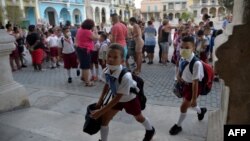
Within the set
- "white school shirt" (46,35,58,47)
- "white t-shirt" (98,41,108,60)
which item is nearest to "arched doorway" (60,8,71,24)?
"white school shirt" (46,35,58,47)

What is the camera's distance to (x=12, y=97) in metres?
4.61

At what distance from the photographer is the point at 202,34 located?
679 cm

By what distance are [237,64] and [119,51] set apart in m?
1.28

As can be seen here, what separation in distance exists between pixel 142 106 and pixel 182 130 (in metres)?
0.88

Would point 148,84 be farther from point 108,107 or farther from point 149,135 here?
point 108,107

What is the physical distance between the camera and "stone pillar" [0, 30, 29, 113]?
446 centimetres

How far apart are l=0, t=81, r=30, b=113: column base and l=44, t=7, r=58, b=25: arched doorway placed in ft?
122

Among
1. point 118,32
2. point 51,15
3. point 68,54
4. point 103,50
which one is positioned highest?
point 51,15

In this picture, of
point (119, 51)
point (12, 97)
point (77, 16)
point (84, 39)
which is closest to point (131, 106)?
point (119, 51)

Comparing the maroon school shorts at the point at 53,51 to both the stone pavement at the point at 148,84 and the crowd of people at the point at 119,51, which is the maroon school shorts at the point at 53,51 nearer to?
the crowd of people at the point at 119,51

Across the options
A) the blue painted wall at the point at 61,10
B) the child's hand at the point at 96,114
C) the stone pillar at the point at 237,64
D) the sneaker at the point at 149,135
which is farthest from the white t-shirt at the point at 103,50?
the blue painted wall at the point at 61,10

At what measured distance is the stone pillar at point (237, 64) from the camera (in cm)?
181

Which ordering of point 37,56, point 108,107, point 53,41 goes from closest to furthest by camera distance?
point 108,107
point 37,56
point 53,41

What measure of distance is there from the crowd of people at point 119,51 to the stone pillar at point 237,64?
1.13 meters
